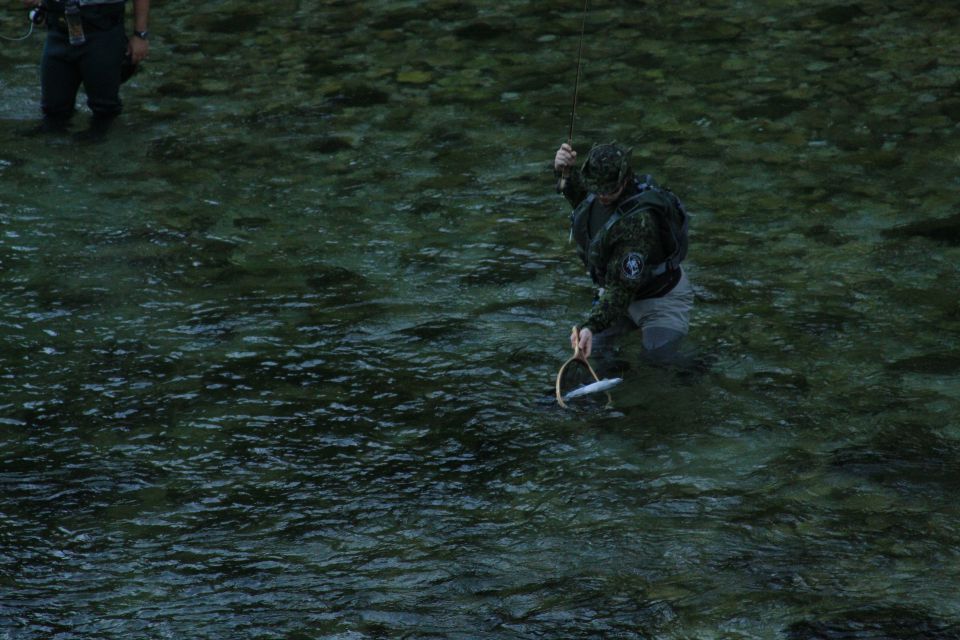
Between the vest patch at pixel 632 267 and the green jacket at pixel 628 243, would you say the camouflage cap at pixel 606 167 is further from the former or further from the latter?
the vest patch at pixel 632 267

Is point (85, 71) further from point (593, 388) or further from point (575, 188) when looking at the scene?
point (593, 388)

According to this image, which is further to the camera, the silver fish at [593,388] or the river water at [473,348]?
the silver fish at [593,388]

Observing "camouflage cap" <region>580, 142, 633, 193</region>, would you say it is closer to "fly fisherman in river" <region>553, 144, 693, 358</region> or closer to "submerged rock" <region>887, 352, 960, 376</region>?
"fly fisherman in river" <region>553, 144, 693, 358</region>

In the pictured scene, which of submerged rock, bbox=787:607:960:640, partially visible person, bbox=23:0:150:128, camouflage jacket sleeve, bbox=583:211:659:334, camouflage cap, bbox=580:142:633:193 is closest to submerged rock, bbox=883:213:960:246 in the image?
camouflage jacket sleeve, bbox=583:211:659:334

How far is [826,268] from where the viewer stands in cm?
952

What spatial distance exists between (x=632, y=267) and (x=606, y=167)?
0.61 meters

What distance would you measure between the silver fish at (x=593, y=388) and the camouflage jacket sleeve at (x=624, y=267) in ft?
1.01

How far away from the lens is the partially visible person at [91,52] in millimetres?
11672

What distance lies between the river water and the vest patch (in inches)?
32.9

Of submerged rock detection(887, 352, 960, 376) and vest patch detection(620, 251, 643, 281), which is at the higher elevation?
vest patch detection(620, 251, 643, 281)

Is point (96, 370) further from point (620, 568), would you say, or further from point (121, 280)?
point (620, 568)

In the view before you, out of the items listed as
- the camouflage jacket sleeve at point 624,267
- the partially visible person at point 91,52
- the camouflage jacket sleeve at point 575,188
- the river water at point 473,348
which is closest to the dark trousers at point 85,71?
the partially visible person at point 91,52

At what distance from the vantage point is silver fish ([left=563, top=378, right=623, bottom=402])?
24.9 ft

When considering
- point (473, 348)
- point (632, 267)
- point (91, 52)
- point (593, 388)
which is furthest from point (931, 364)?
point (91, 52)
